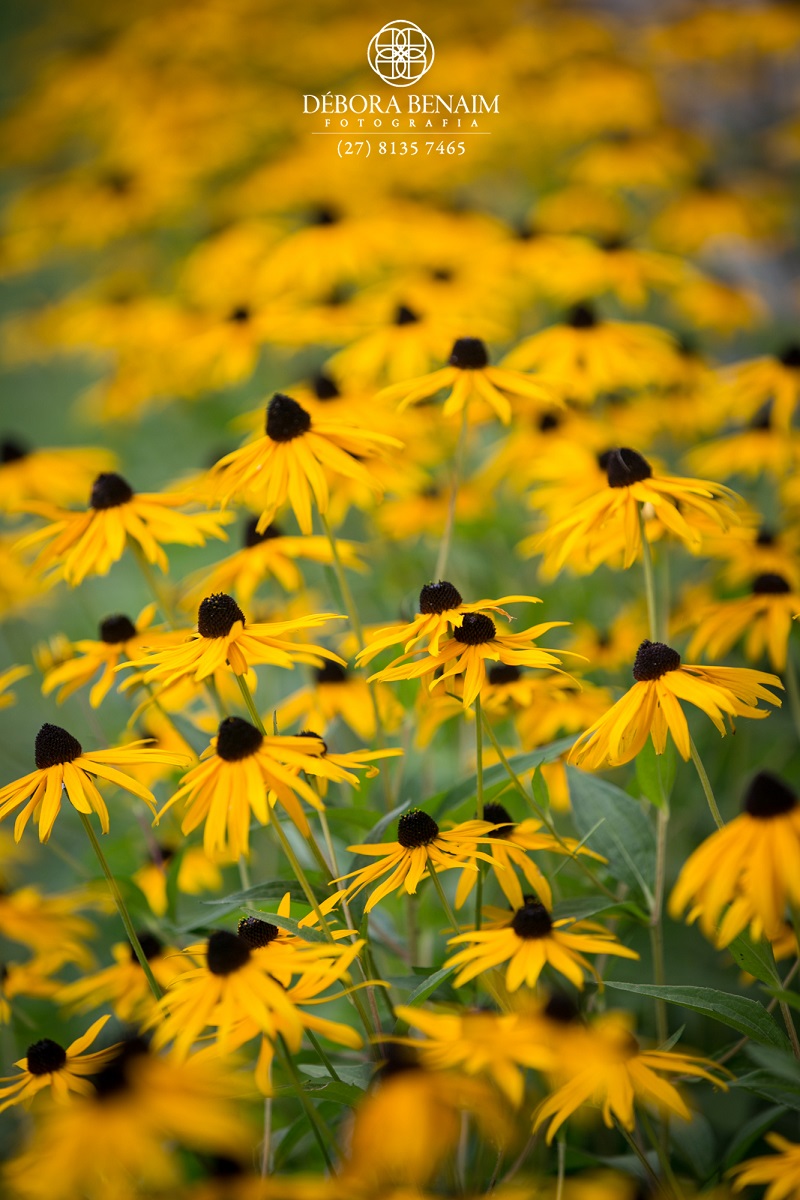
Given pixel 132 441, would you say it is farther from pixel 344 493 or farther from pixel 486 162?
pixel 344 493

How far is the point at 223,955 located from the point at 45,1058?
0.19 metres

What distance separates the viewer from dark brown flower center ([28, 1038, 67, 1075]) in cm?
77

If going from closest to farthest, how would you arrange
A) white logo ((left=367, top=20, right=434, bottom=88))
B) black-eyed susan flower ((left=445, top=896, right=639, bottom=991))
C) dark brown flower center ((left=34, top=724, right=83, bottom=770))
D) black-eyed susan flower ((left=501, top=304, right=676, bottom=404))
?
black-eyed susan flower ((left=445, top=896, right=639, bottom=991)) → dark brown flower center ((left=34, top=724, right=83, bottom=770)) → black-eyed susan flower ((left=501, top=304, right=676, bottom=404)) → white logo ((left=367, top=20, right=434, bottom=88))

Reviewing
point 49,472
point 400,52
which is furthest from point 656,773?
point 400,52

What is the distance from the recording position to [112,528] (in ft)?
3.46

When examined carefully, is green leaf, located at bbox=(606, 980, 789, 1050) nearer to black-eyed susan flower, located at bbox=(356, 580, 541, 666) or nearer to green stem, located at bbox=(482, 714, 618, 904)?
green stem, located at bbox=(482, 714, 618, 904)

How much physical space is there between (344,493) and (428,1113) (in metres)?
0.92

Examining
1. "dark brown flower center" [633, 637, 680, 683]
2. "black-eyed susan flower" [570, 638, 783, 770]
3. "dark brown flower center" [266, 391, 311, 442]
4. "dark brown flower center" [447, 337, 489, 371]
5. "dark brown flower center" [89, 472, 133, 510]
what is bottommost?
"black-eyed susan flower" [570, 638, 783, 770]

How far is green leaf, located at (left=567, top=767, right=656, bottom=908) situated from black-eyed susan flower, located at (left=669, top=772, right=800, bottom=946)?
0.96 feet

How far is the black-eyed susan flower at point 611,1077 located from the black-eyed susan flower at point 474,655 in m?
0.26

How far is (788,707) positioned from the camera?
1.56 metres

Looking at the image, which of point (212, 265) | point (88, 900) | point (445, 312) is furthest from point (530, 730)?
point (212, 265)

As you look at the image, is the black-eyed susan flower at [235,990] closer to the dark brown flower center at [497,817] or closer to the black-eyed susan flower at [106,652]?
the dark brown flower center at [497,817]

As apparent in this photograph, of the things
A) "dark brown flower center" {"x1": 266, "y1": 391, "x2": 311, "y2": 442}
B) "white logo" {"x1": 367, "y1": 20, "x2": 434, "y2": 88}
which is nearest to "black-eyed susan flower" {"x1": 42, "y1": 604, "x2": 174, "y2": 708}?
"dark brown flower center" {"x1": 266, "y1": 391, "x2": 311, "y2": 442}
